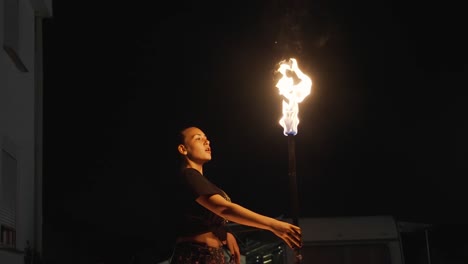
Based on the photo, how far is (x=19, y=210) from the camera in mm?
9172

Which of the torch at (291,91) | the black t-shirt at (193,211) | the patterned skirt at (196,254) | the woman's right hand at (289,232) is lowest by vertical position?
the patterned skirt at (196,254)

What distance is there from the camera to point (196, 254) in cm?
459

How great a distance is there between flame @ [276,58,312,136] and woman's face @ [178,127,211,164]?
0.61 metres

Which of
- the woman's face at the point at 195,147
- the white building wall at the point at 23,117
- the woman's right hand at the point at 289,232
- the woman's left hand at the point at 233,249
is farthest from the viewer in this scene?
the white building wall at the point at 23,117

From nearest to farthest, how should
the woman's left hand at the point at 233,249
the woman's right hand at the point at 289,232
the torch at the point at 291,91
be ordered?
the woman's right hand at the point at 289,232, the woman's left hand at the point at 233,249, the torch at the point at 291,91

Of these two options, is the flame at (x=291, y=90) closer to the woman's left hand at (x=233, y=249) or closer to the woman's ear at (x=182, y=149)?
the woman's ear at (x=182, y=149)

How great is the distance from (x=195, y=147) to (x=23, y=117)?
17.4 feet

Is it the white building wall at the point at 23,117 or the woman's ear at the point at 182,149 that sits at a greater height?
the white building wall at the point at 23,117

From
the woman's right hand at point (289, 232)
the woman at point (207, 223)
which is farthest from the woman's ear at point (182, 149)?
the woman's right hand at point (289, 232)

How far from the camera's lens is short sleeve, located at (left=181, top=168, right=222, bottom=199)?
4.53 m

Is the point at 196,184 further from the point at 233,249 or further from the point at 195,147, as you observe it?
the point at 233,249

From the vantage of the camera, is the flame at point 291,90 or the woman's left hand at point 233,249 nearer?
the woman's left hand at point 233,249

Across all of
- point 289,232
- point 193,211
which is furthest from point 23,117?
point 289,232

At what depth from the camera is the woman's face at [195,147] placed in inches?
195
